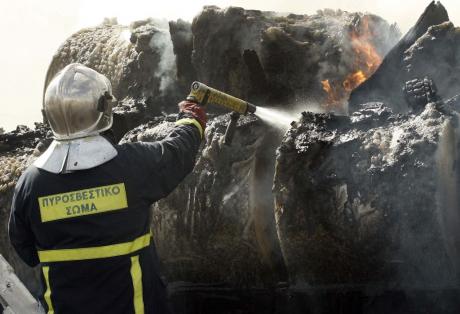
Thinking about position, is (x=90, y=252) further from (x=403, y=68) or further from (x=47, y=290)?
(x=403, y=68)

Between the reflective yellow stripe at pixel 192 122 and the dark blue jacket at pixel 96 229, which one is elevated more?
the reflective yellow stripe at pixel 192 122

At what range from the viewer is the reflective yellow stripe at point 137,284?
2.70 metres

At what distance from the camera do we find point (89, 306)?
269cm

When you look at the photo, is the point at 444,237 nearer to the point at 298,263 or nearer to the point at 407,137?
the point at 407,137

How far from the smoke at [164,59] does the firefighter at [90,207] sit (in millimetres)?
3557

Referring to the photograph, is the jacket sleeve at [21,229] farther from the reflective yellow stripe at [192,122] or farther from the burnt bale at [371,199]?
the burnt bale at [371,199]

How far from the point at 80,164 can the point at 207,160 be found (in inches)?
85.6

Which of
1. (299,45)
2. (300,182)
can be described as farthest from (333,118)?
(299,45)

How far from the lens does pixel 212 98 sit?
377cm

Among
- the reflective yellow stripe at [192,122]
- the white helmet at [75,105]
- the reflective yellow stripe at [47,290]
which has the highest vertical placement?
the white helmet at [75,105]

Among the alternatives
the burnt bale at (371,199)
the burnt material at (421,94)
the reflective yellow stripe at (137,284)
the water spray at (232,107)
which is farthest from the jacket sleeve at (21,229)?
the burnt material at (421,94)

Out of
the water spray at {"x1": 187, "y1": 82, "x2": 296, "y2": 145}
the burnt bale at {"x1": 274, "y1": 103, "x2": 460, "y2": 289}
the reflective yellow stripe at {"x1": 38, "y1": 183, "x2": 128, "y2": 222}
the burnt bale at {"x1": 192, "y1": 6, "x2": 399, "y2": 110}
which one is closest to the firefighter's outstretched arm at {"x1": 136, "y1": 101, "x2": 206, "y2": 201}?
the reflective yellow stripe at {"x1": 38, "y1": 183, "x2": 128, "y2": 222}

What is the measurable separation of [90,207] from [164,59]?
13.4 feet

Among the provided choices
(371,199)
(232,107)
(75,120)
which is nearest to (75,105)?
(75,120)
